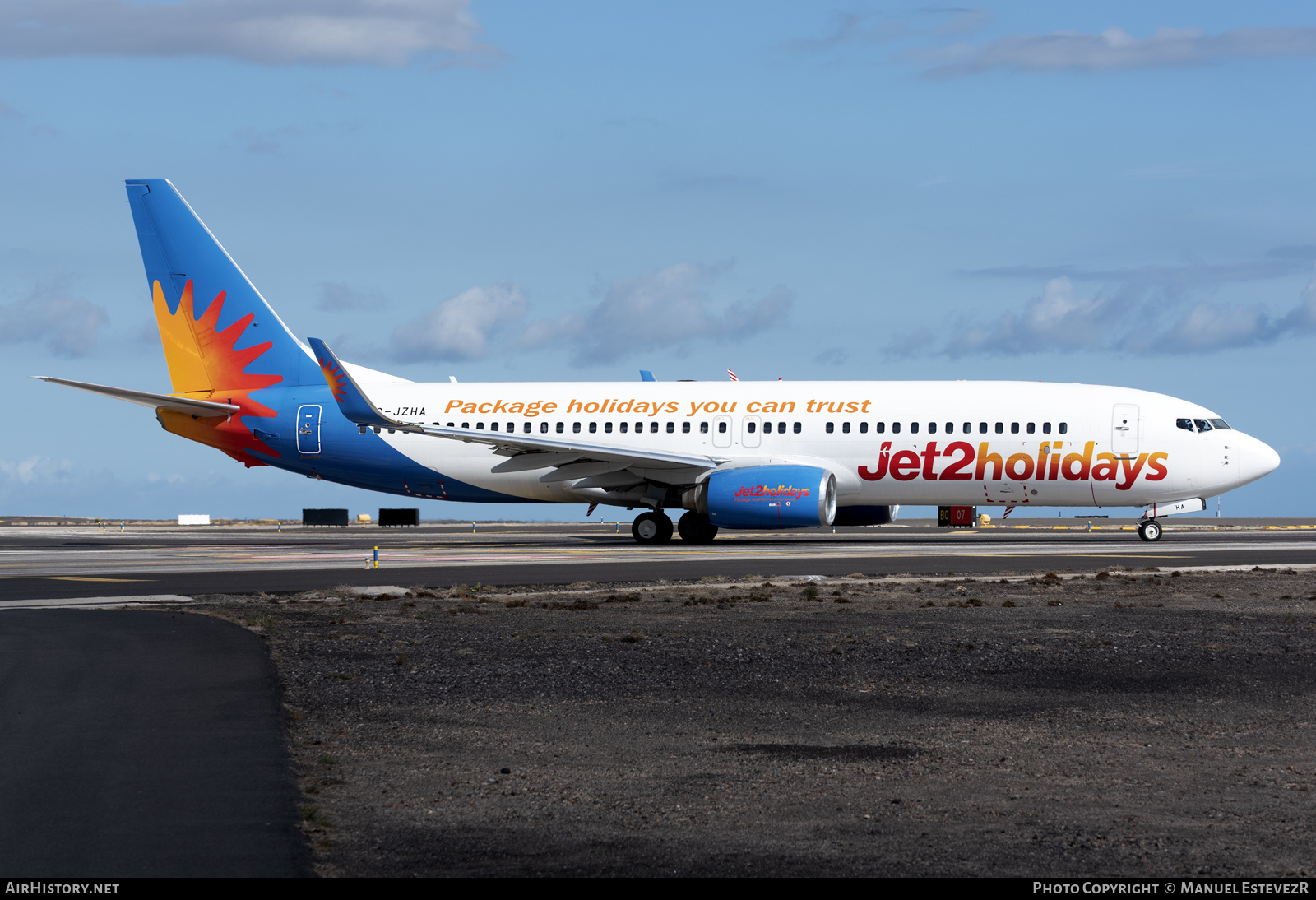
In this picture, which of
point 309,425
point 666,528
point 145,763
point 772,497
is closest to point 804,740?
point 145,763

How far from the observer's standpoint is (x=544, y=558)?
28641mm

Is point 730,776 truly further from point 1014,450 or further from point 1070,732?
point 1014,450

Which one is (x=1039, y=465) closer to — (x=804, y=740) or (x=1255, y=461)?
(x=1255, y=461)

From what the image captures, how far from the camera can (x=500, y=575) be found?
77.8 ft

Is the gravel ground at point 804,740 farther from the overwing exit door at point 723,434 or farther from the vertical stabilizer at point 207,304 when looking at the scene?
the vertical stabilizer at point 207,304

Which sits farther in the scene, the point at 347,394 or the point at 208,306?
the point at 208,306

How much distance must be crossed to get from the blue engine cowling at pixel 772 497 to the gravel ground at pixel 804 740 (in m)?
14.7

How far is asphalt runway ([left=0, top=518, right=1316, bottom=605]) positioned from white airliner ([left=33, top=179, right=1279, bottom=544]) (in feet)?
4.74

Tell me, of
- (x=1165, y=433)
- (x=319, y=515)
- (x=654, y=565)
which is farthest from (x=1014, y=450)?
(x=319, y=515)

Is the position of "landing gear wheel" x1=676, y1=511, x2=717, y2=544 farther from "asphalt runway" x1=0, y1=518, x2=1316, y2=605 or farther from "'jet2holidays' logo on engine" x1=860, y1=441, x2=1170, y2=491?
"'jet2holidays' logo on engine" x1=860, y1=441, x2=1170, y2=491

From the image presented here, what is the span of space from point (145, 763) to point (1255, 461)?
1240 inches

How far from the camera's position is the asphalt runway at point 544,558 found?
22.7 metres

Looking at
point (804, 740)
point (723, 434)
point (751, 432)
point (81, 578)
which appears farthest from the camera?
point (723, 434)

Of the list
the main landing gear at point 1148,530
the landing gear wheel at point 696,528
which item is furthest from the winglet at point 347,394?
the main landing gear at point 1148,530
